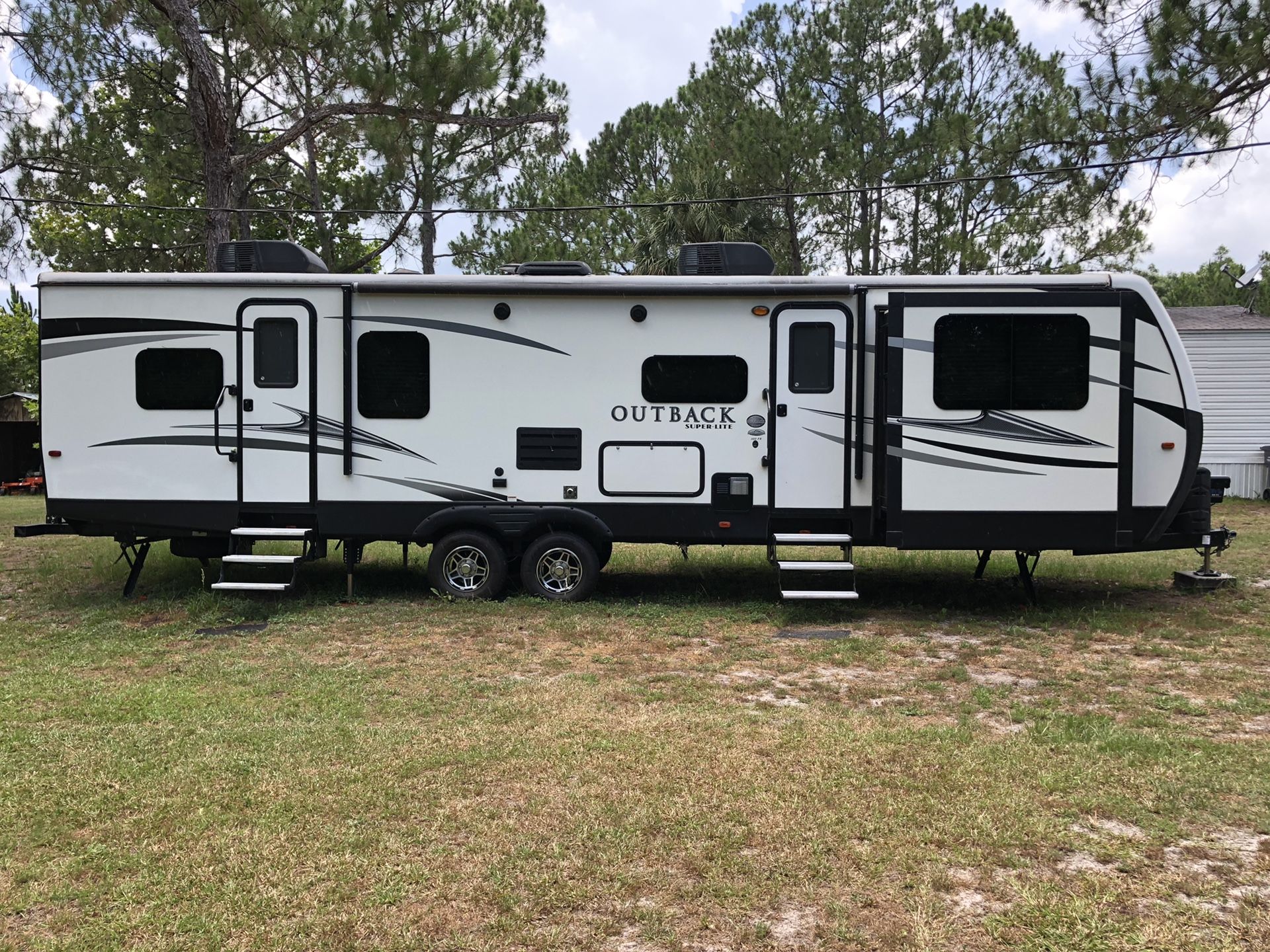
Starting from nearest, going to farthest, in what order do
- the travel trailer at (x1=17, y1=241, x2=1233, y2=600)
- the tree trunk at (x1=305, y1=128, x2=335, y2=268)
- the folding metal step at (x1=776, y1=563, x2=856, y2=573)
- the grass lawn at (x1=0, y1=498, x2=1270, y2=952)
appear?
the grass lawn at (x1=0, y1=498, x2=1270, y2=952)
the folding metal step at (x1=776, y1=563, x2=856, y2=573)
the travel trailer at (x1=17, y1=241, x2=1233, y2=600)
the tree trunk at (x1=305, y1=128, x2=335, y2=268)

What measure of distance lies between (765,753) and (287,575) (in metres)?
5.44

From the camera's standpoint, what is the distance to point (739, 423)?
8250mm

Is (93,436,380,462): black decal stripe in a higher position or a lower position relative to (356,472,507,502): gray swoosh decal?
higher

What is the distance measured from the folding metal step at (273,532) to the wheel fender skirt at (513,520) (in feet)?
3.40

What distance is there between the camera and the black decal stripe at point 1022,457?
7820 millimetres

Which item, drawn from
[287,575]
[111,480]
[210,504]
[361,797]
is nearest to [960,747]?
[361,797]

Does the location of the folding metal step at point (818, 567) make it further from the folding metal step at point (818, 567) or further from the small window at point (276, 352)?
the small window at point (276, 352)

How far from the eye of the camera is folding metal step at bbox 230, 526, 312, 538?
8258 millimetres

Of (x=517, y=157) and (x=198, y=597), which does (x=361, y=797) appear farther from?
(x=517, y=157)

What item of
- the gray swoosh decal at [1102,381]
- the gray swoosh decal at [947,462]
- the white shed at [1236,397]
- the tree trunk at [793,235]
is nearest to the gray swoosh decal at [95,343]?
the gray swoosh decal at [947,462]

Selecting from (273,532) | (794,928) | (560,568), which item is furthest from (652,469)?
(794,928)

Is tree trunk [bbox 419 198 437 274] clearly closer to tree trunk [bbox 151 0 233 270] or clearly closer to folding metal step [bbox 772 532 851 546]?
tree trunk [bbox 151 0 233 270]

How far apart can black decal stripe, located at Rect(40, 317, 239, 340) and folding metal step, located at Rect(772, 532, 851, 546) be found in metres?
5.22

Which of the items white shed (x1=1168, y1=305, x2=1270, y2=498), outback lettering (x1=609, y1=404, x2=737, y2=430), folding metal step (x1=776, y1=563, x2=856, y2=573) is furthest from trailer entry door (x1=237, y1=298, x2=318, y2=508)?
white shed (x1=1168, y1=305, x2=1270, y2=498)
